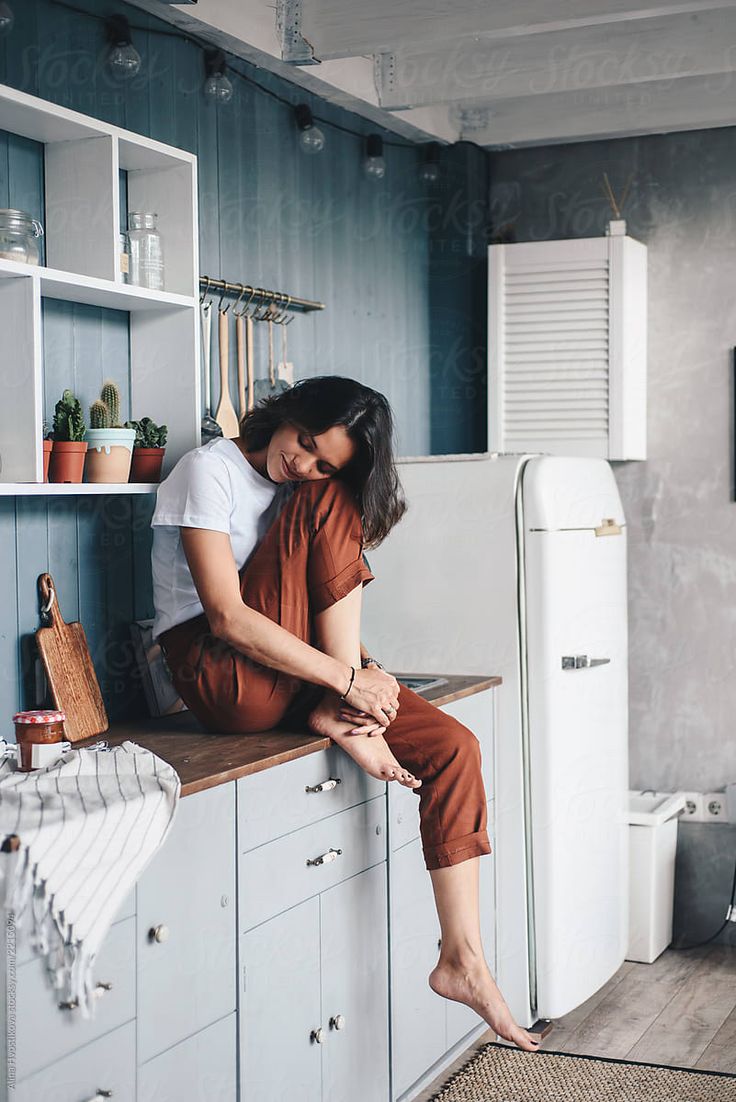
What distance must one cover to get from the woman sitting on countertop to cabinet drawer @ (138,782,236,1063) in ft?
1.11

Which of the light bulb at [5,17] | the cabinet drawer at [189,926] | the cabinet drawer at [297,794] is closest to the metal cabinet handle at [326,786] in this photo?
the cabinet drawer at [297,794]

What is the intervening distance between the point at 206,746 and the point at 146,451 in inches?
23.5

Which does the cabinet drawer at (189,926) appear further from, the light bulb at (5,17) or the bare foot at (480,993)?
the light bulb at (5,17)

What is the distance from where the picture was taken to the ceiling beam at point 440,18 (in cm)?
272

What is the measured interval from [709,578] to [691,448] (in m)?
0.40

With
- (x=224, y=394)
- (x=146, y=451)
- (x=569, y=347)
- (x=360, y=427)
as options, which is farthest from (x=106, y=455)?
(x=569, y=347)

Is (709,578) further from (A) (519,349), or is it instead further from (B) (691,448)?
(A) (519,349)

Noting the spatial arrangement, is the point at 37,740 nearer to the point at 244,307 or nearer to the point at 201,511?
the point at 201,511

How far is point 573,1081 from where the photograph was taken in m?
2.82

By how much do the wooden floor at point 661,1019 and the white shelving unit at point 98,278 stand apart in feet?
5.27

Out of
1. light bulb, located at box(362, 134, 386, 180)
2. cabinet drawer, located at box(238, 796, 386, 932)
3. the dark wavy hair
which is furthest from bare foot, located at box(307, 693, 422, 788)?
light bulb, located at box(362, 134, 386, 180)

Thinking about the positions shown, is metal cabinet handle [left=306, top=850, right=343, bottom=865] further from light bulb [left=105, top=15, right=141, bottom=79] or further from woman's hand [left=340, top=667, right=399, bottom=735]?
light bulb [left=105, top=15, right=141, bottom=79]

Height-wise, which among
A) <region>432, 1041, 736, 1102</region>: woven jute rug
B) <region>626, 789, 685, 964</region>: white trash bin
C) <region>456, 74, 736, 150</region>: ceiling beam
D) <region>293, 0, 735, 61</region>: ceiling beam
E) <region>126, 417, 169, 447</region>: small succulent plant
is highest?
<region>456, 74, 736, 150</region>: ceiling beam

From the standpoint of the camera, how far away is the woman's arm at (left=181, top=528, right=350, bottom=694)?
2.31 meters
